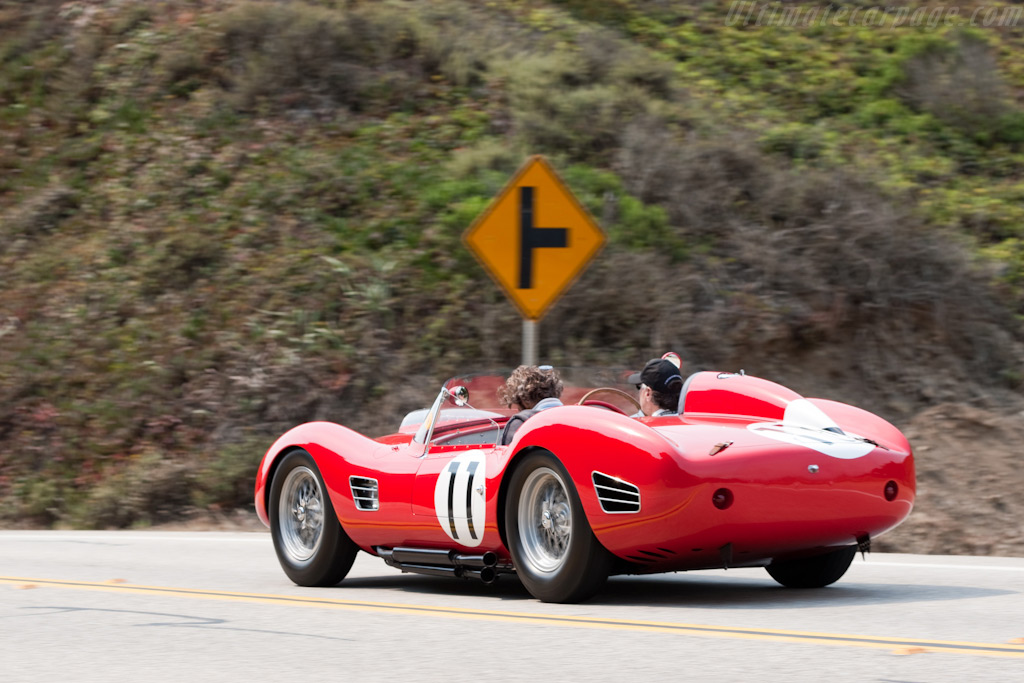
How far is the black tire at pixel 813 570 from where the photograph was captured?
6.96 metres

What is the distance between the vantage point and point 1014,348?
1448 cm

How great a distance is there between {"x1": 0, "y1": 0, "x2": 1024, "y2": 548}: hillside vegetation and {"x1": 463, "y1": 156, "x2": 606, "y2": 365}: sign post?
4.77m

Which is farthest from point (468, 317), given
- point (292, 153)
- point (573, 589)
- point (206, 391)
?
point (573, 589)

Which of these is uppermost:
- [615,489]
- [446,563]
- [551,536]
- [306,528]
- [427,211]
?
[615,489]

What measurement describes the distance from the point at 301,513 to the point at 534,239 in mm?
2994

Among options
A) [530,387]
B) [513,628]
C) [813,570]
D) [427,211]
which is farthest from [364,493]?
[427,211]

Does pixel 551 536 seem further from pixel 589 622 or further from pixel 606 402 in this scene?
pixel 606 402

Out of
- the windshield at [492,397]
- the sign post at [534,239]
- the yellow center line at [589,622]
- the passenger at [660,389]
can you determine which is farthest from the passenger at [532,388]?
the sign post at [534,239]

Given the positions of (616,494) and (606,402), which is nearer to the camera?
(616,494)

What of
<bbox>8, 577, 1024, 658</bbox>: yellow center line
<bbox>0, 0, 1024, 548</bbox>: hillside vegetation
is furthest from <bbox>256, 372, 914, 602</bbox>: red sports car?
<bbox>0, 0, 1024, 548</bbox>: hillside vegetation

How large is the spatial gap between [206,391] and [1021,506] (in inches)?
357

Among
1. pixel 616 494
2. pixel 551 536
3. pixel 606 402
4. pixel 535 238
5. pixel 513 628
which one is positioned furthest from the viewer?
pixel 535 238

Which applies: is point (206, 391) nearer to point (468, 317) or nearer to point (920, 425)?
point (468, 317)

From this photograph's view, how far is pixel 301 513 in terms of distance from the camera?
8117 millimetres
